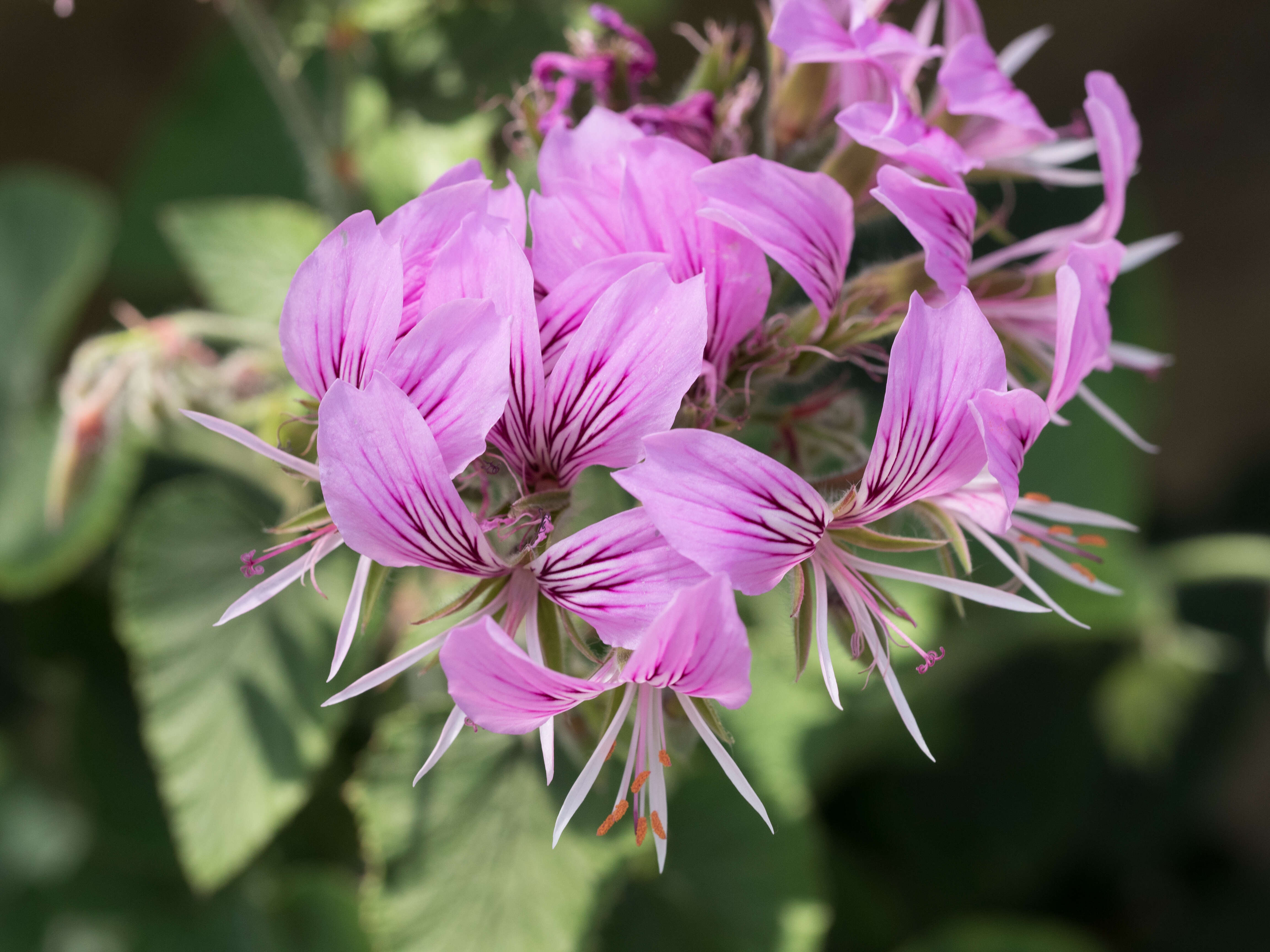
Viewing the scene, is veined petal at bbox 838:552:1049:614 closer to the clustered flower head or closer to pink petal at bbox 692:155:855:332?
the clustered flower head

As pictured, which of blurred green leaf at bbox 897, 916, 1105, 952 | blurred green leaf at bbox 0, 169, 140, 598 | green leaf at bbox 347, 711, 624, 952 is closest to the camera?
green leaf at bbox 347, 711, 624, 952

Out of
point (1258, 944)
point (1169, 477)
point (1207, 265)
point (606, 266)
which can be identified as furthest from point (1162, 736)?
point (606, 266)

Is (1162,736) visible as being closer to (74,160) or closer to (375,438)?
(375,438)

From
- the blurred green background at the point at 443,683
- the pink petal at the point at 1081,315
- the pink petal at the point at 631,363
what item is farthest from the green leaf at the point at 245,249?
the pink petal at the point at 1081,315

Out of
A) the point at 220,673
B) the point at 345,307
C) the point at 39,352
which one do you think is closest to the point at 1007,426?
the point at 345,307

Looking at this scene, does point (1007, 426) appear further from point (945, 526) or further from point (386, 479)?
point (386, 479)

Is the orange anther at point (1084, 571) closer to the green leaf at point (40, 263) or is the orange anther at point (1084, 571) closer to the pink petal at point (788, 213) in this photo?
the pink petal at point (788, 213)

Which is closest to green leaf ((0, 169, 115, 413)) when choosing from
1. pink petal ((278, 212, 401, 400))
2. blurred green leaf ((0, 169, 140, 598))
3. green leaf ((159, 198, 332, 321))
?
blurred green leaf ((0, 169, 140, 598))
